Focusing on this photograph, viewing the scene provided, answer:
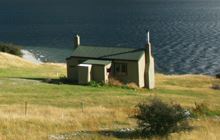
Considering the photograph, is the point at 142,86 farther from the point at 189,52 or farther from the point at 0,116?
the point at 189,52

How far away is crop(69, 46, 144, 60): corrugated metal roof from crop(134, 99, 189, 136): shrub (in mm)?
30085

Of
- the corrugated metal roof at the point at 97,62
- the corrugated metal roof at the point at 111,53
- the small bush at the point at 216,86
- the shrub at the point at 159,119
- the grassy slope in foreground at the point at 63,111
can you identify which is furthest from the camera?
the small bush at the point at 216,86

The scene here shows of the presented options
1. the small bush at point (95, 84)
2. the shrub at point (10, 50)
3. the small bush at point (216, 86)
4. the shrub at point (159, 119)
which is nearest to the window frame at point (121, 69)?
the small bush at point (95, 84)

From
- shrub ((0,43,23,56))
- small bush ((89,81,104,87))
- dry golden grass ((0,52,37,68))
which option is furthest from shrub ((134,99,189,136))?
shrub ((0,43,23,56))

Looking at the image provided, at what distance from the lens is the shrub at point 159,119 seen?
792 inches

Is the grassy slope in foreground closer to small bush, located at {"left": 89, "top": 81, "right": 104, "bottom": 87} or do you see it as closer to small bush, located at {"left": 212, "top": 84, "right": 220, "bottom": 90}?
small bush, located at {"left": 89, "top": 81, "right": 104, "bottom": 87}

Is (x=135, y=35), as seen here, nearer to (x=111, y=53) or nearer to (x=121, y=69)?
(x=111, y=53)

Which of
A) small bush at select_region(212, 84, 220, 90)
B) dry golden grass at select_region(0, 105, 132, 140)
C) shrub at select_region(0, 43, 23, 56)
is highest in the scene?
shrub at select_region(0, 43, 23, 56)

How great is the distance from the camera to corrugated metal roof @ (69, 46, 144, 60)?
5133cm

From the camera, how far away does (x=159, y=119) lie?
20.1 metres

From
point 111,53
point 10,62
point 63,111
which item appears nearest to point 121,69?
point 111,53

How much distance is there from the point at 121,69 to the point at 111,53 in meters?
2.33

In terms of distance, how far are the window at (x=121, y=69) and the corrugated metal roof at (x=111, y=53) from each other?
2.43 feet

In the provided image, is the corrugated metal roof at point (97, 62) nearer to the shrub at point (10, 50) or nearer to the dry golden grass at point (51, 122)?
the dry golden grass at point (51, 122)
